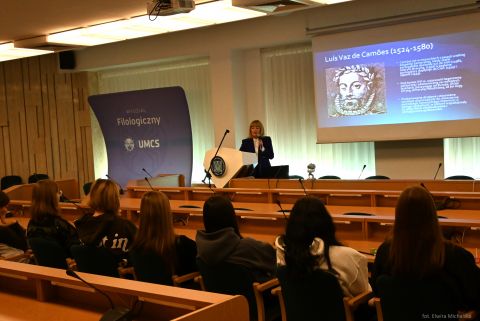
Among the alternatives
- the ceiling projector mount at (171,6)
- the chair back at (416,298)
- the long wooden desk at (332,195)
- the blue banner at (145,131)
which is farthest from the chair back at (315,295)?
the blue banner at (145,131)

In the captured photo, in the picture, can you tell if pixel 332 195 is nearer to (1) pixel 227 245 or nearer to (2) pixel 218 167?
(2) pixel 218 167

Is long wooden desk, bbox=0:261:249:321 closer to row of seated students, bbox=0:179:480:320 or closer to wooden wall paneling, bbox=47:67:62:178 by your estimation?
row of seated students, bbox=0:179:480:320

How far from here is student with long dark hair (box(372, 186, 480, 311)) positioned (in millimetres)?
2482

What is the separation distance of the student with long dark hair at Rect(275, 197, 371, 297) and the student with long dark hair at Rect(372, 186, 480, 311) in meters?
0.23

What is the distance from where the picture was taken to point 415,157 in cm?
753

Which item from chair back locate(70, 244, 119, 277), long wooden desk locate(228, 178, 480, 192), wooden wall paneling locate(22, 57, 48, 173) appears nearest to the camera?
chair back locate(70, 244, 119, 277)

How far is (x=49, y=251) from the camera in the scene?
13.5 feet

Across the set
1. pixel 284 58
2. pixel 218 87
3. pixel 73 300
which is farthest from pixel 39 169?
pixel 73 300

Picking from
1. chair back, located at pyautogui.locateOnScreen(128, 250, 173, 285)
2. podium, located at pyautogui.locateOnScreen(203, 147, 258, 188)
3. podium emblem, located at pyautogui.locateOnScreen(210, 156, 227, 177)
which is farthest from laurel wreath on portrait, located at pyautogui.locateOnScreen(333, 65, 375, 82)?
chair back, located at pyautogui.locateOnScreen(128, 250, 173, 285)

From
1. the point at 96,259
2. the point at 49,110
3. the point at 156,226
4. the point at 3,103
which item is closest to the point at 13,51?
the point at 49,110

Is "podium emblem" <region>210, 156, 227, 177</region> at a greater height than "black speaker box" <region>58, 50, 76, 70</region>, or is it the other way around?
"black speaker box" <region>58, 50, 76, 70</region>

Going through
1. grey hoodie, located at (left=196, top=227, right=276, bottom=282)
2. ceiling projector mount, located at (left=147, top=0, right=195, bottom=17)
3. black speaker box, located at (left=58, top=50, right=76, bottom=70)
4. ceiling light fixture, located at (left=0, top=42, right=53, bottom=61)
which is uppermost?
black speaker box, located at (left=58, top=50, right=76, bottom=70)

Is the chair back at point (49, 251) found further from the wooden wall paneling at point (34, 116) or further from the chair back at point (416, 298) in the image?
the wooden wall paneling at point (34, 116)

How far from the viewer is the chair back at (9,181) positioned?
423 inches
